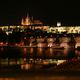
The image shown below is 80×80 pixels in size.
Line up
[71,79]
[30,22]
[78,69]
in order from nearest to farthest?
[71,79] < [78,69] < [30,22]

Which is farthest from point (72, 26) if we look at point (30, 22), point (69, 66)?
point (69, 66)

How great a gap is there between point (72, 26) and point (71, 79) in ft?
464

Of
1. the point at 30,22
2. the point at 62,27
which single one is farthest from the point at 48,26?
the point at 30,22

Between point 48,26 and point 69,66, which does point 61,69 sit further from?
point 48,26

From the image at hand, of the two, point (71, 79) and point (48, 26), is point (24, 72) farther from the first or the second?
point (48, 26)

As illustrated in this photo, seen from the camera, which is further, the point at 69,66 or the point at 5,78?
the point at 69,66

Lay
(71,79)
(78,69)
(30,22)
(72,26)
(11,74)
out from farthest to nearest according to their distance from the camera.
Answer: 1. (30,22)
2. (72,26)
3. (78,69)
4. (11,74)
5. (71,79)

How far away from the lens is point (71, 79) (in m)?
10.5

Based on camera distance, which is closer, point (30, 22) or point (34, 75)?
point (34, 75)

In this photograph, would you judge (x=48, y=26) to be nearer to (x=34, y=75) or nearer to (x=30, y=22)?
(x=30, y=22)

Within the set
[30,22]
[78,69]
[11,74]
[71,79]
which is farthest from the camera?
[30,22]

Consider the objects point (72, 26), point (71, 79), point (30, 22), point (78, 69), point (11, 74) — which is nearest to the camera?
point (71, 79)

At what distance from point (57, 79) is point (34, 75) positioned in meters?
0.87

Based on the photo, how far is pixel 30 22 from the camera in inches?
6629
